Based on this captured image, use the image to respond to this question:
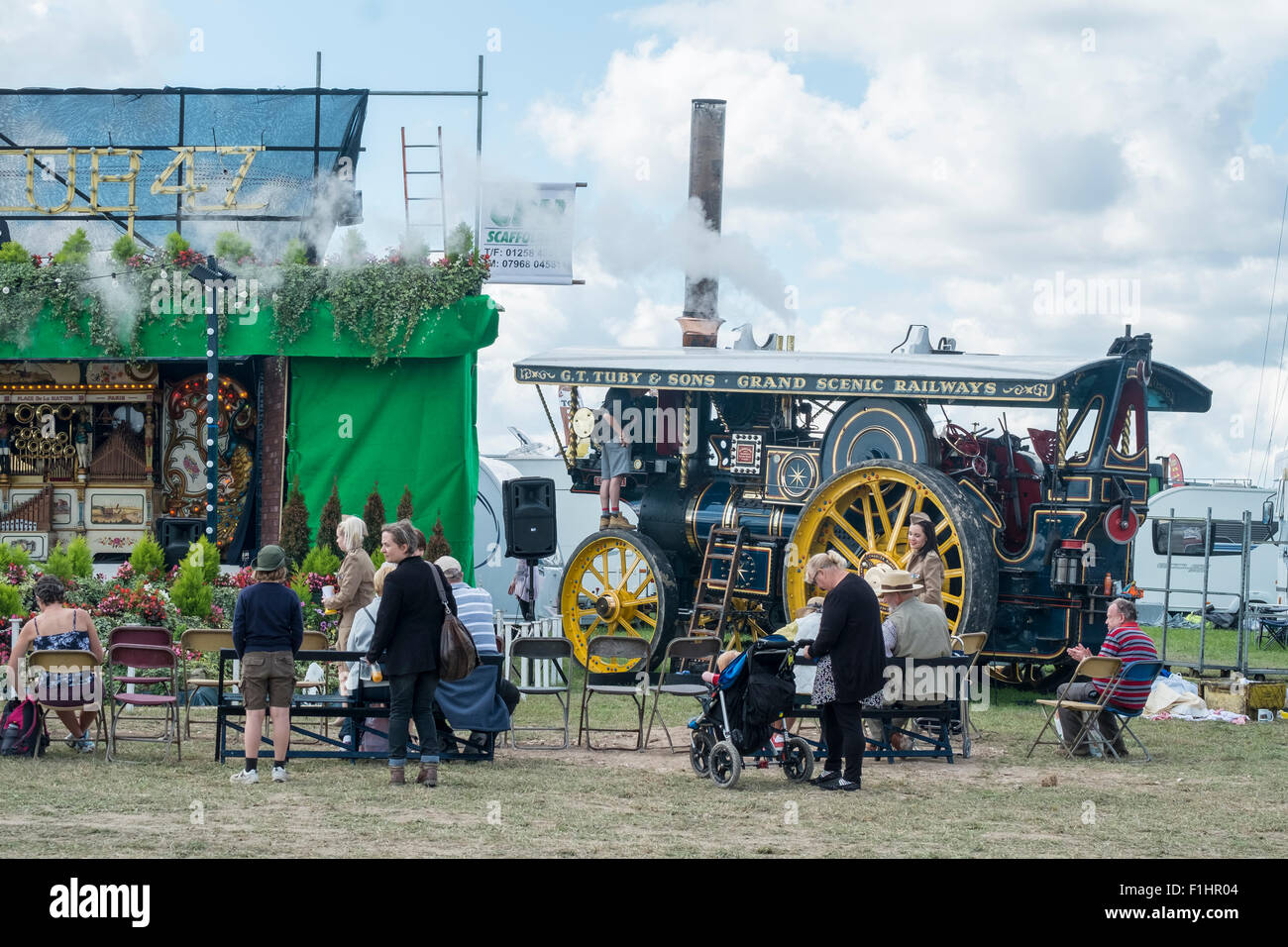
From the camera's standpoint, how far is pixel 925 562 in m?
11.0

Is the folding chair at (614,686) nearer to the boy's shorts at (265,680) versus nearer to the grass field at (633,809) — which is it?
the grass field at (633,809)

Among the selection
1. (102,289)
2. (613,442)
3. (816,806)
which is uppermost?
(102,289)

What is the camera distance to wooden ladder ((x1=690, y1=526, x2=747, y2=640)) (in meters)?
14.4

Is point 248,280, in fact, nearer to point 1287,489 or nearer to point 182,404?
point 182,404

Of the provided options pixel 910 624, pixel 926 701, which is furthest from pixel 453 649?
pixel 926 701

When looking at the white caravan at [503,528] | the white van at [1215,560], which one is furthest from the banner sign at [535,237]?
the white van at [1215,560]

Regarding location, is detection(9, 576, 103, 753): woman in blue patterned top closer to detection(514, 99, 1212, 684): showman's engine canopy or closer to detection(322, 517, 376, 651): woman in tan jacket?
detection(322, 517, 376, 651): woman in tan jacket

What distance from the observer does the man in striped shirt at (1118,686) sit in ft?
34.4

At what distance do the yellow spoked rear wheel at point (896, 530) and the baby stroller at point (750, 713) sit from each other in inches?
146

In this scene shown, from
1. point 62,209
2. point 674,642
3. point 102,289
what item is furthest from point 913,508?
point 62,209

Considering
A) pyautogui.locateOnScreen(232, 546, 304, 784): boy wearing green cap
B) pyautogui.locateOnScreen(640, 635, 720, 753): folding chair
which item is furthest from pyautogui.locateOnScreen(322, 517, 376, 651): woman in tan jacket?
pyautogui.locateOnScreen(640, 635, 720, 753): folding chair
